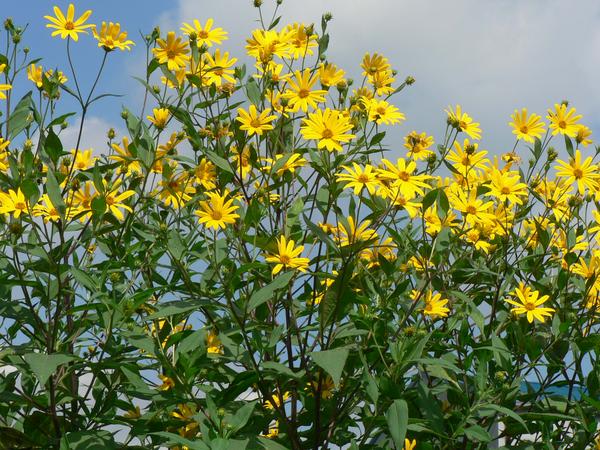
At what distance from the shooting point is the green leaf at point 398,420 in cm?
223

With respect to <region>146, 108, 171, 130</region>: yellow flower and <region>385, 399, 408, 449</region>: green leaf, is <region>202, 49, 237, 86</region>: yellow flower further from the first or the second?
<region>385, 399, 408, 449</region>: green leaf

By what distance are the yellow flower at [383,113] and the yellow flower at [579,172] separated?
665mm

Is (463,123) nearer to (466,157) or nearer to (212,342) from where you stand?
(466,157)

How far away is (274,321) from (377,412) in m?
0.48

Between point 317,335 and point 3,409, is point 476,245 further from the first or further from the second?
point 3,409

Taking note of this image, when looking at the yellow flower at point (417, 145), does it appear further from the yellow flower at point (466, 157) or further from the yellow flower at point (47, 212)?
the yellow flower at point (47, 212)

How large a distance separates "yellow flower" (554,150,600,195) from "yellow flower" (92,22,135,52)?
171 cm

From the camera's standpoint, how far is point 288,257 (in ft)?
8.20

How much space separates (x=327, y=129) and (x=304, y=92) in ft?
1.37

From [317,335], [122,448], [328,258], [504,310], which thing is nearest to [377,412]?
[317,335]

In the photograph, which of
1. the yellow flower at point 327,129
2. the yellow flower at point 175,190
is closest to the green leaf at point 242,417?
the yellow flower at point 327,129

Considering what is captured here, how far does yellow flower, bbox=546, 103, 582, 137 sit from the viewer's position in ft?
11.4

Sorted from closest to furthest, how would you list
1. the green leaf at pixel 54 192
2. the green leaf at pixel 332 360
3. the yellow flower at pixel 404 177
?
the green leaf at pixel 332 360 → the green leaf at pixel 54 192 → the yellow flower at pixel 404 177

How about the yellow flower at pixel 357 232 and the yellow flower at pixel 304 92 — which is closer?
the yellow flower at pixel 357 232
